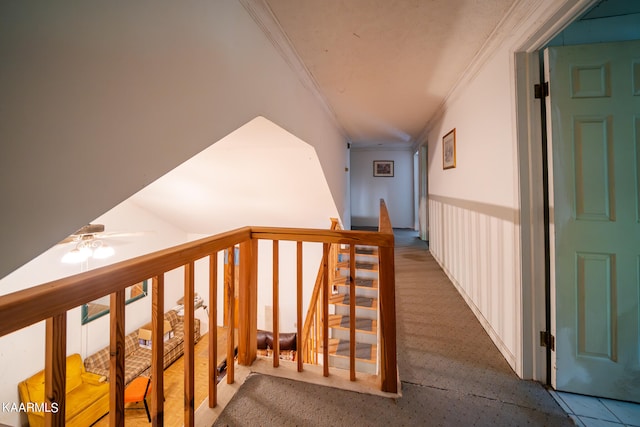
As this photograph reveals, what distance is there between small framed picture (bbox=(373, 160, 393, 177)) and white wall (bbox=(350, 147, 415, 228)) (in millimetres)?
86

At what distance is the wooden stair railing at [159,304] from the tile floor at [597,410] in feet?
2.86

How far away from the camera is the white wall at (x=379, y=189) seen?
677 centimetres

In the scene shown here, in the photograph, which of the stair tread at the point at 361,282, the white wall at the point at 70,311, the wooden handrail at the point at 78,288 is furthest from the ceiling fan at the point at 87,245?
the stair tread at the point at 361,282

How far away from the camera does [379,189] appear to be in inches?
272

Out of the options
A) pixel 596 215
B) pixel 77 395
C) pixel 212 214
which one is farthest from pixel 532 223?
pixel 77 395

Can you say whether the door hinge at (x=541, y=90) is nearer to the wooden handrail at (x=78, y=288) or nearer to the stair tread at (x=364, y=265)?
the wooden handrail at (x=78, y=288)

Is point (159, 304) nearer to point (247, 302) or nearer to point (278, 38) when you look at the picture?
point (247, 302)

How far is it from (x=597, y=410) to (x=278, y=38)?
278 cm

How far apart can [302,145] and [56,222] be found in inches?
81.0

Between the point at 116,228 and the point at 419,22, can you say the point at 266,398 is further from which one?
the point at 116,228

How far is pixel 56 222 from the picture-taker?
2.11 ft

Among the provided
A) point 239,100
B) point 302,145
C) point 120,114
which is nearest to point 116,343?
point 120,114

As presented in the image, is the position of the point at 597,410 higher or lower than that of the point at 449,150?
lower

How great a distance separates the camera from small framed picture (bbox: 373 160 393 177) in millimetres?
6816
